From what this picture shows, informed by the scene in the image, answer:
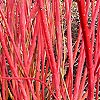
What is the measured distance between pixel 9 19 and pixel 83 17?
0.66 m

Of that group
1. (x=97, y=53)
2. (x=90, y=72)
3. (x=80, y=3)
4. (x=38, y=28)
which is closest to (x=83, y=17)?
(x=80, y=3)

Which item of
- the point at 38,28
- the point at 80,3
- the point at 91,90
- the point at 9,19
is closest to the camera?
the point at 80,3

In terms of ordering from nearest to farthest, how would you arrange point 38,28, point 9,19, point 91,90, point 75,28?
point 91,90 < point 38,28 < point 9,19 < point 75,28

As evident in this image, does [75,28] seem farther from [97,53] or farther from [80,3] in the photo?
[80,3]

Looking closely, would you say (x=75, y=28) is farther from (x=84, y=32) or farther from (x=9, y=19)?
(x=84, y=32)

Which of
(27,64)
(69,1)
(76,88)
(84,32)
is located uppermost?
(69,1)

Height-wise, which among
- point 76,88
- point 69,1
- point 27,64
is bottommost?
point 76,88

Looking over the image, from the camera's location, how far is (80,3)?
0.50 m

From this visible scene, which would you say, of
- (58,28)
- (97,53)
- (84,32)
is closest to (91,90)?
(84,32)

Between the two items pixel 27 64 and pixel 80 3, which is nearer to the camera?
pixel 80 3

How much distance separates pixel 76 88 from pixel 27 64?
0.22 metres

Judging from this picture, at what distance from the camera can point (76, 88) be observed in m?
1.06

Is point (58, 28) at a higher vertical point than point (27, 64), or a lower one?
higher

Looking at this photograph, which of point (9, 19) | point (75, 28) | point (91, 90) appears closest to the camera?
point (91, 90)
